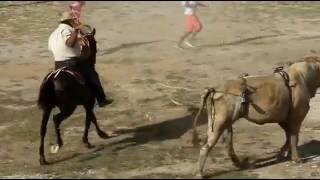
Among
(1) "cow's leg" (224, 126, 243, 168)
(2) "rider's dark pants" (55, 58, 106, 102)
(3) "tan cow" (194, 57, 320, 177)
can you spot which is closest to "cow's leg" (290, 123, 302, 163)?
(3) "tan cow" (194, 57, 320, 177)

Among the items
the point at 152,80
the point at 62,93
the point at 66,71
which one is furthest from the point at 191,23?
the point at 62,93

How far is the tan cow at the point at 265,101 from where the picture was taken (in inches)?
344

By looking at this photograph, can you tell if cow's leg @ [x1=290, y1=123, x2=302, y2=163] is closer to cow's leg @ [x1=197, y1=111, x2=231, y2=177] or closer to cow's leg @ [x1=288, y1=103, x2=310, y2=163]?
cow's leg @ [x1=288, y1=103, x2=310, y2=163]

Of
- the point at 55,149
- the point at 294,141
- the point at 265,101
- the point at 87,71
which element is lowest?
the point at 55,149

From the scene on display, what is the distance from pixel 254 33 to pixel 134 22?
4.06 metres

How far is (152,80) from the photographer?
1493cm

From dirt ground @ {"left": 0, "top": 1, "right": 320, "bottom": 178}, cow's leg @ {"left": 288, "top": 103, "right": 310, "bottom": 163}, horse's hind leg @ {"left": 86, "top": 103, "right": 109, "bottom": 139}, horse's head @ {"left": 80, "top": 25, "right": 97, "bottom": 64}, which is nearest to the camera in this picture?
cow's leg @ {"left": 288, "top": 103, "right": 310, "bottom": 163}

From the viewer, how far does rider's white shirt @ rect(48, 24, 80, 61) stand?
32.8ft

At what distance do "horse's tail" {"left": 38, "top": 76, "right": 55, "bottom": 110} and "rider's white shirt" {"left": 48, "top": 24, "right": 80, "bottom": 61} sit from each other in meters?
0.42

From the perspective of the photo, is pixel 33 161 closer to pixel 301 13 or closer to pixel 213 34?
pixel 213 34

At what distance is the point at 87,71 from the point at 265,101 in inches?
109

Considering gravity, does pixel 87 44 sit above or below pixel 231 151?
above

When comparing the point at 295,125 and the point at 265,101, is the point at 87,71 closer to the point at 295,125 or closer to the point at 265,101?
the point at 265,101

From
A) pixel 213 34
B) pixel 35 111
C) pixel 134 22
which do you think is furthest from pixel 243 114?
pixel 134 22
